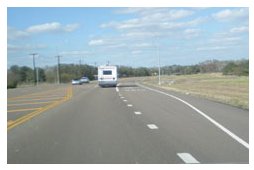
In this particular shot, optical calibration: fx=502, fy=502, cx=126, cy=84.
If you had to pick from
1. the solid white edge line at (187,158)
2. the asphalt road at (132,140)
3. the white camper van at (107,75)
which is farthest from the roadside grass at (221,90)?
the solid white edge line at (187,158)

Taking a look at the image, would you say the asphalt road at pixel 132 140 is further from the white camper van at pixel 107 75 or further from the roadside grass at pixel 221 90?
the white camper van at pixel 107 75

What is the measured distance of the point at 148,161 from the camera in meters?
9.20

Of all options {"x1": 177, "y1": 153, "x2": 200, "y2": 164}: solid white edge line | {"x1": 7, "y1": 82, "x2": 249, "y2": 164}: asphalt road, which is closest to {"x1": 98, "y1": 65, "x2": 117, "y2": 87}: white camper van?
{"x1": 7, "y1": 82, "x2": 249, "y2": 164}: asphalt road

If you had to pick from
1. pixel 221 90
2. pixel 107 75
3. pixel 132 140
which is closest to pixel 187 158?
pixel 132 140

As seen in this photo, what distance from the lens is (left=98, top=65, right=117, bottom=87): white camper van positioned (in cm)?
6106

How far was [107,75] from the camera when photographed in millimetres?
61188

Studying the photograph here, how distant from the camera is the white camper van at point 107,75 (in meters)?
61.1

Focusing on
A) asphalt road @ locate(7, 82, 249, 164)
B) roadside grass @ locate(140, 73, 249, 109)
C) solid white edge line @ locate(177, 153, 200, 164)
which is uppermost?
solid white edge line @ locate(177, 153, 200, 164)

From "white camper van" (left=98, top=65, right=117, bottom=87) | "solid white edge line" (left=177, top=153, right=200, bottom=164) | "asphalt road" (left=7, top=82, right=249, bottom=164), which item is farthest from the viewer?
"white camper van" (left=98, top=65, right=117, bottom=87)

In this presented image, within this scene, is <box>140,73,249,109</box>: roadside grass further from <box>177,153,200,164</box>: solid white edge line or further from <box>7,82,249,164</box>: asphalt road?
<box>177,153,200,164</box>: solid white edge line

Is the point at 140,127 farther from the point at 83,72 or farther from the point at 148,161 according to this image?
the point at 83,72

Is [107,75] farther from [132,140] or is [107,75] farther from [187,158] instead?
[187,158]
